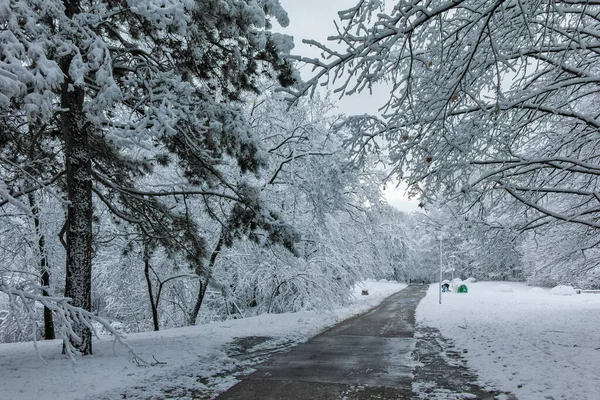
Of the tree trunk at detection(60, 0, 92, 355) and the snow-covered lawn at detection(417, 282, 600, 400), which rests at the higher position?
the tree trunk at detection(60, 0, 92, 355)

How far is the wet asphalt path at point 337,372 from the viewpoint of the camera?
5.59 m

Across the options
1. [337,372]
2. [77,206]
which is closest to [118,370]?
[77,206]

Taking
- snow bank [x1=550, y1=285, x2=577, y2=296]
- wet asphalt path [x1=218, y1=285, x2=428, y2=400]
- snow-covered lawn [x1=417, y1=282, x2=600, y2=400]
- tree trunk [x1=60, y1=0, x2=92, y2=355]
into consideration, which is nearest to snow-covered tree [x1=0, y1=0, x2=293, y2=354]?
tree trunk [x1=60, y1=0, x2=92, y2=355]

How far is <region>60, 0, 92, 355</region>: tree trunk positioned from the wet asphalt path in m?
3.15

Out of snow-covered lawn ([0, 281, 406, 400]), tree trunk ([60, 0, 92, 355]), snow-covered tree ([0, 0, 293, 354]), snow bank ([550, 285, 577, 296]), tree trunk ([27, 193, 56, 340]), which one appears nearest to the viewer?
snow-covered tree ([0, 0, 293, 354])

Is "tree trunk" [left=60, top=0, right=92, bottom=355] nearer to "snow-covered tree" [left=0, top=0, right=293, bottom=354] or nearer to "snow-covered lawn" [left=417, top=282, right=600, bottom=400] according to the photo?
"snow-covered tree" [left=0, top=0, right=293, bottom=354]

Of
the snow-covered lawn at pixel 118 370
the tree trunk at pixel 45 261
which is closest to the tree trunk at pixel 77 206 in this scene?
the snow-covered lawn at pixel 118 370

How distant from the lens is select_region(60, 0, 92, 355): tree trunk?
6.93 meters

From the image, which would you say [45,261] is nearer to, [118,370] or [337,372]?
[118,370]

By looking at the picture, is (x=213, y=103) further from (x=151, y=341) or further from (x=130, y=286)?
(x=130, y=286)

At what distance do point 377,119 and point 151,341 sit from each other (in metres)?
6.60

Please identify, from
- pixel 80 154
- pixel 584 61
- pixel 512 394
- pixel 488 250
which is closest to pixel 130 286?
pixel 80 154

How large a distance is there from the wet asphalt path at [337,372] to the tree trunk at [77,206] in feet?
10.3

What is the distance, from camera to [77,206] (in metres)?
7.28
